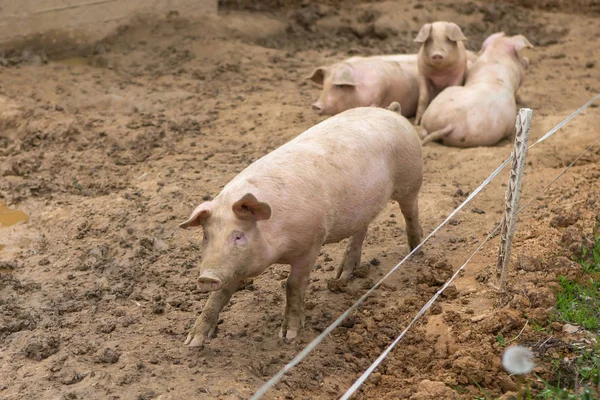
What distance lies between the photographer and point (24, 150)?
6.54 meters

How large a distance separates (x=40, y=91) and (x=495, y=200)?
4430mm

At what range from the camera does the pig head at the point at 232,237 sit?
11.3ft

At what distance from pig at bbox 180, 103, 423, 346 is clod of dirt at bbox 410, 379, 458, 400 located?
797 mm

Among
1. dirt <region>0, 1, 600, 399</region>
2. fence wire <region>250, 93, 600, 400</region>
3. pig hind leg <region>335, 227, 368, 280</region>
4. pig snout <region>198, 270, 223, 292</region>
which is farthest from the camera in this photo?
pig hind leg <region>335, 227, 368, 280</region>

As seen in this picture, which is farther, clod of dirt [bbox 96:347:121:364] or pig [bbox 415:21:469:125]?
pig [bbox 415:21:469:125]

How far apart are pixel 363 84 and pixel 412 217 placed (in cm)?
275

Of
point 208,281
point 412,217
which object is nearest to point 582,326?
point 412,217

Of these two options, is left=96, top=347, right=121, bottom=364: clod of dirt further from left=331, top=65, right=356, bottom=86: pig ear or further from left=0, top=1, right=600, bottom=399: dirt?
left=331, top=65, right=356, bottom=86: pig ear

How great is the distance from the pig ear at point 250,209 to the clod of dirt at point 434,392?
3.31ft

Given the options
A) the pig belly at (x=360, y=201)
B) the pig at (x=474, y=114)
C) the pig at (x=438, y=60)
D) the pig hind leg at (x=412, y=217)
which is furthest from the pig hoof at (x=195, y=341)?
the pig at (x=438, y=60)

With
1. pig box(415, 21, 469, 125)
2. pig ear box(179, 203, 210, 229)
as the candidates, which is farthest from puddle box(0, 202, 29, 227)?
pig box(415, 21, 469, 125)

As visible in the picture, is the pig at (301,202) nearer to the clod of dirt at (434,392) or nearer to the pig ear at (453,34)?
the clod of dirt at (434,392)

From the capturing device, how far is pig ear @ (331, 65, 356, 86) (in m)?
7.10

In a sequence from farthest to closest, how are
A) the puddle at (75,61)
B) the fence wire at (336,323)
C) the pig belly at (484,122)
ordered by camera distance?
the puddle at (75,61)
the pig belly at (484,122)
the fence wire at (336,323)
